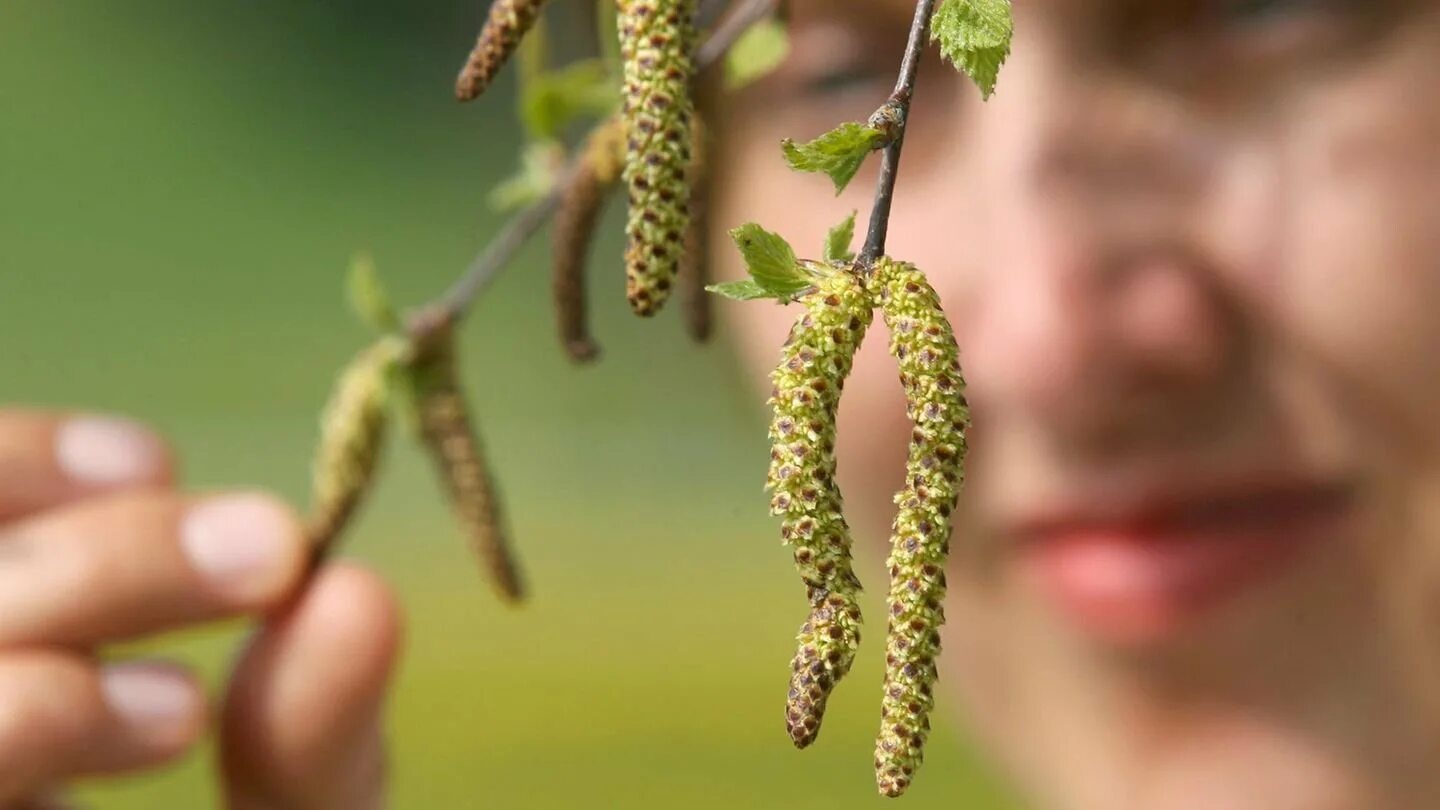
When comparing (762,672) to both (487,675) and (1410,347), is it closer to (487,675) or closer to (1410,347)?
(487,675)

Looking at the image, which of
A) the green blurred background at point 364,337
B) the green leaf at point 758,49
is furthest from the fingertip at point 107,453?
the green blurred background at point 364,337

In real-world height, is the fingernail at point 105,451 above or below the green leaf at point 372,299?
below

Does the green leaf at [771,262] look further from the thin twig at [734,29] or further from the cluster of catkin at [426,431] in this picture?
the cluster of catkin at [426,431]

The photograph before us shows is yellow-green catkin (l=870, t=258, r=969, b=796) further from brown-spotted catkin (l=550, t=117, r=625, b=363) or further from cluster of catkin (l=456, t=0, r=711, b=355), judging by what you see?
brown-spotted catkin (l=550, t=117, r=625, b=363)

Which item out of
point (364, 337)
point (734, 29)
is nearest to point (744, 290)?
point (734, 29)

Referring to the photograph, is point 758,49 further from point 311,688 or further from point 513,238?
point 311,688
